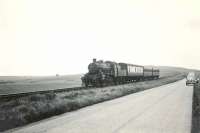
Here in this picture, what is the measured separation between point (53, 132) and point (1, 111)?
4.10m

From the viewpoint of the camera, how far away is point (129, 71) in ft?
154

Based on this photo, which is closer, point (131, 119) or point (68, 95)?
point (131, 119)

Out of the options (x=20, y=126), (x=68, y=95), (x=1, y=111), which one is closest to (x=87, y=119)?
(x=20, y=126)

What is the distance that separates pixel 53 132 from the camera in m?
9.40

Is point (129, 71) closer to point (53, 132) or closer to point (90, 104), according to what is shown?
point (90, 104)

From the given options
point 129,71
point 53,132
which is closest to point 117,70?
point 129,71

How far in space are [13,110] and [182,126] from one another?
7.30m

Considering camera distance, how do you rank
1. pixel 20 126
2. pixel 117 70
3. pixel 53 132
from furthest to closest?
pixel 117 70, pixel 20 126, pixel 53 132

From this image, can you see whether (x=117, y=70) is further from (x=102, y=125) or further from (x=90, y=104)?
(x=102, y=125)

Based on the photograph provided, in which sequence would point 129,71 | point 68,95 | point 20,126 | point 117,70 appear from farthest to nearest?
1. point 129,71
2. point 117,70
3. point 68,95
4. point 20,126

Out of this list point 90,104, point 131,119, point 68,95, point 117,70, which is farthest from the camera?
point 117,70

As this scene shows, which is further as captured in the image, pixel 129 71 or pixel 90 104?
pixel 129 71

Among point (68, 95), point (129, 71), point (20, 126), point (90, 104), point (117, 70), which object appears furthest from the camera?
point (129, 71)

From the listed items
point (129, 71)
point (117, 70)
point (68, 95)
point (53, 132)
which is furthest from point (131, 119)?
point (129, 71)
